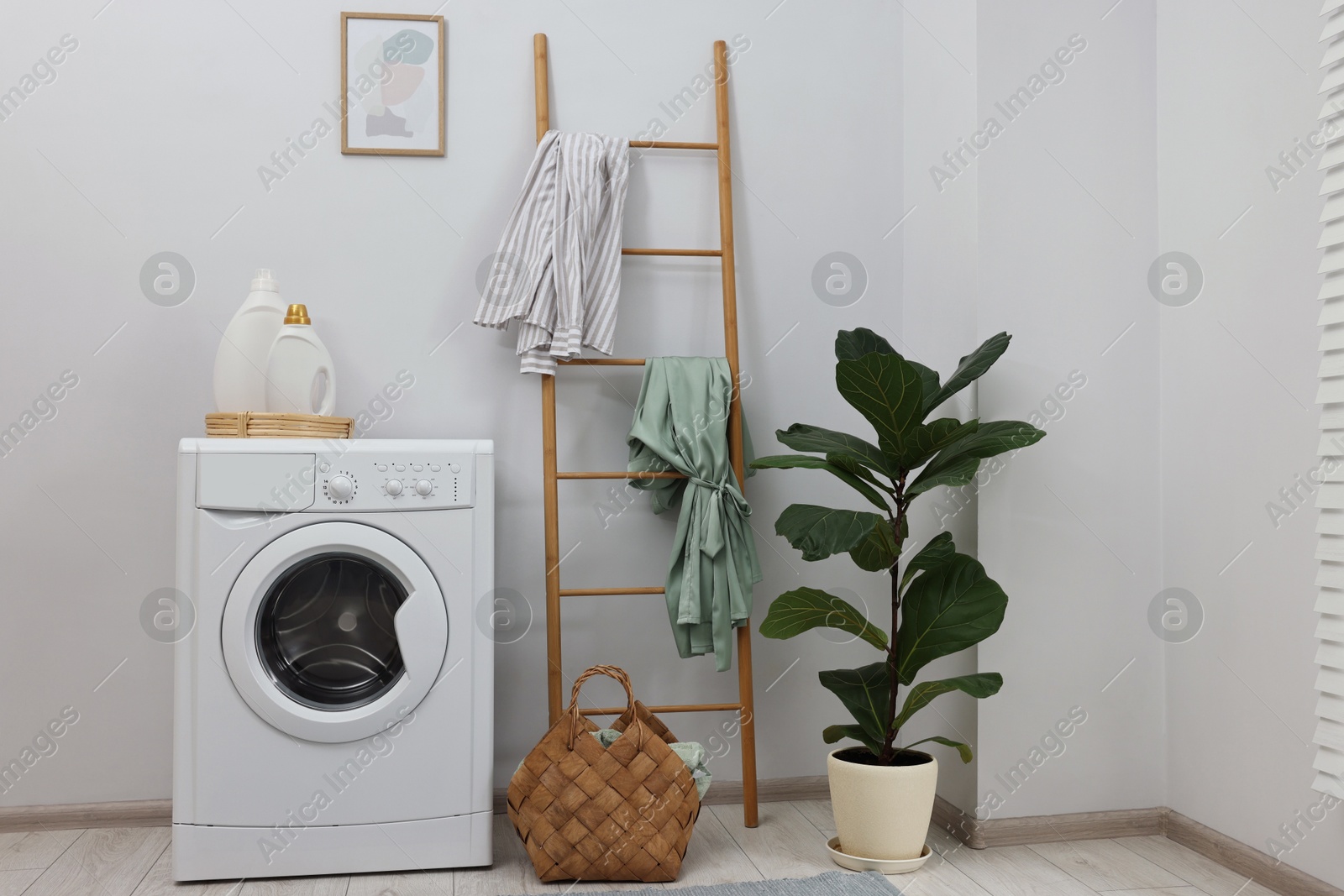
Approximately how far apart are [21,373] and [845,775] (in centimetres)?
208

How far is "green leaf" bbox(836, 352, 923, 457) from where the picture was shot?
1.76 m

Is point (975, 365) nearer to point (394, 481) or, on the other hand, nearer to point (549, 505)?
point (549, 505)

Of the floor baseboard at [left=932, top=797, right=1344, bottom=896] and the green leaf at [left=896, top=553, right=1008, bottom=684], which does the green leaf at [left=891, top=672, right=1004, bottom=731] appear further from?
the floor baseboard at [left=932, top=797, right=1344, bottom=896]

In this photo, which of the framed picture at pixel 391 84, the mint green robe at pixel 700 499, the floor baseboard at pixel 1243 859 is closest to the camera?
the floor baseboard at pixel 1243 859

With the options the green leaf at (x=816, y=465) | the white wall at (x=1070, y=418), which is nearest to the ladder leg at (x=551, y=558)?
the green leaf at (x=816, y=465)

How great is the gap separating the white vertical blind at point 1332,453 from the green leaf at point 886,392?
69cm

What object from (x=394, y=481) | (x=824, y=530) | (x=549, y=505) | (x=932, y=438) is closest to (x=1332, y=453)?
(x=932, y=438)

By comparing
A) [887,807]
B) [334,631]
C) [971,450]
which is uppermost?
[971,450]

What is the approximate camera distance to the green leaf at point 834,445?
74.2 inches

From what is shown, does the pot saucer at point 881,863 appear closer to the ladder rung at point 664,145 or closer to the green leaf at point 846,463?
the green leaf at point 846,463

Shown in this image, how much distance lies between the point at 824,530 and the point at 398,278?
1238 millimetres

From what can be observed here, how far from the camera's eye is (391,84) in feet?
7.45

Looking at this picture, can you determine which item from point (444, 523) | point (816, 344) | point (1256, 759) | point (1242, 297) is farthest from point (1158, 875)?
point (444, 523)

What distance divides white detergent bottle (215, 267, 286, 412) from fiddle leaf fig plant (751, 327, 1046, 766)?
3.63ft
